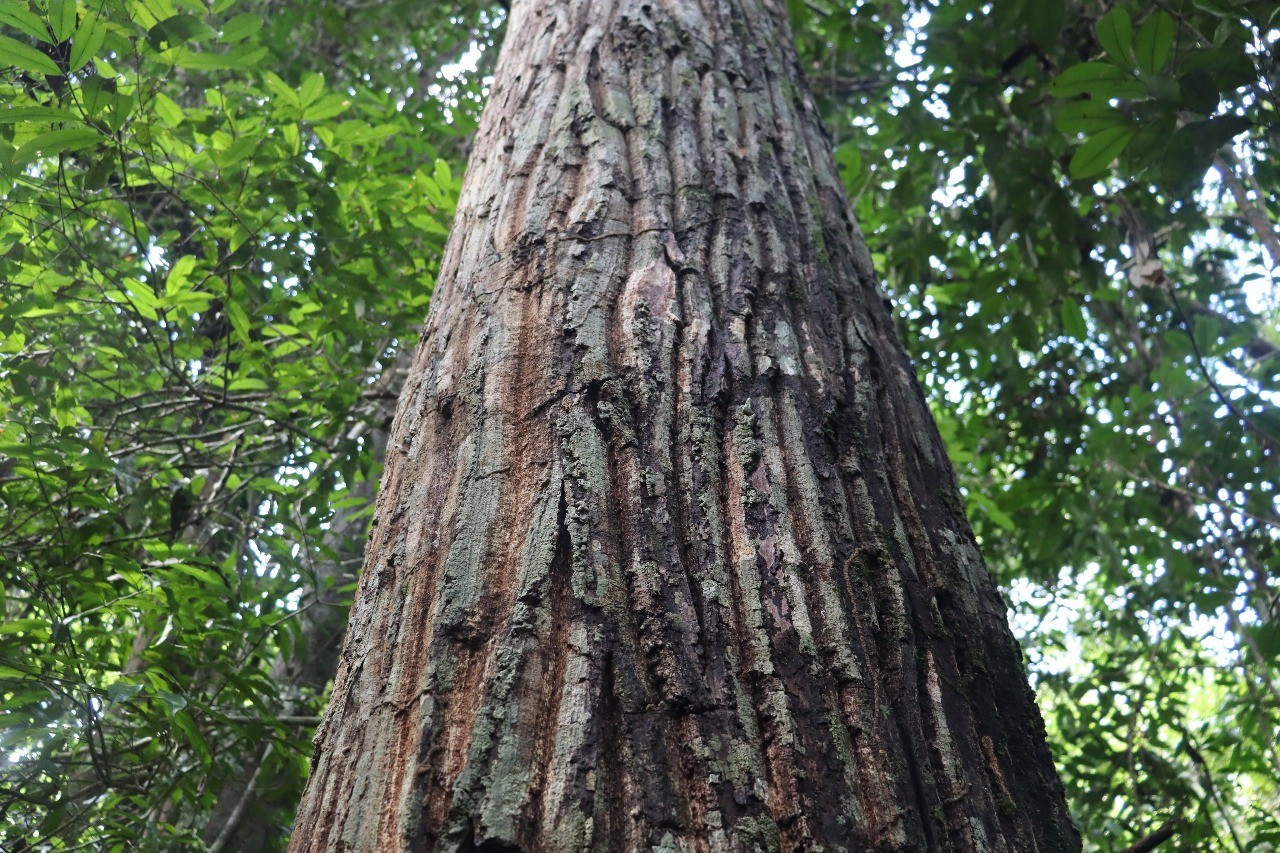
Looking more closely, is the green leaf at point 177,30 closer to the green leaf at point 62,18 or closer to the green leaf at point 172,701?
the green leaf at point 62,18

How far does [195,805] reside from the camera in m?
2.45

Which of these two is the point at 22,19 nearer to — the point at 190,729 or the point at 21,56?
the point at 21,56

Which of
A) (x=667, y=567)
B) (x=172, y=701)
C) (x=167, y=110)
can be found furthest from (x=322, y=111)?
(x=667, y=567)

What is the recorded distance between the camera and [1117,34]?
182 centimetres

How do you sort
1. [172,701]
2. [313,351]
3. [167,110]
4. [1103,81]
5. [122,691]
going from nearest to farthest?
[122,691] → [172,701] → [1103,81] → [167,110] → [313,351]

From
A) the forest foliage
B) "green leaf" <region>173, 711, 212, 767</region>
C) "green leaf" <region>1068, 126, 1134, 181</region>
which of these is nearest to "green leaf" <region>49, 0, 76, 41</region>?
the forest foliage

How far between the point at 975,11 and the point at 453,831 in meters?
3.23

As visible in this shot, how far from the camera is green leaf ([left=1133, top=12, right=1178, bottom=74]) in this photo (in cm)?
178

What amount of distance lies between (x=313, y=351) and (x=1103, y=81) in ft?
8.46

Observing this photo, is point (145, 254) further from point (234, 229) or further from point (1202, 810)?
point (1202, 810)

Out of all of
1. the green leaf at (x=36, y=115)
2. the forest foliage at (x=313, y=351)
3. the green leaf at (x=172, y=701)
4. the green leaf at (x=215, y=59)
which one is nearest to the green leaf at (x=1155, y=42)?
the forest foliage at (x=313, y=351)

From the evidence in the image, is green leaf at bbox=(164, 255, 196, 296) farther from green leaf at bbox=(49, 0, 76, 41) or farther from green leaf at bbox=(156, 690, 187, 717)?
green leaf at bbox=(156, 690, 187, 717)

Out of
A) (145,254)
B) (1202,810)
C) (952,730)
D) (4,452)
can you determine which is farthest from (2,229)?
(1202,810)

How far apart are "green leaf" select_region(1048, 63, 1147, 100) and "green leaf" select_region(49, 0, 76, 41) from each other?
2.10 m
